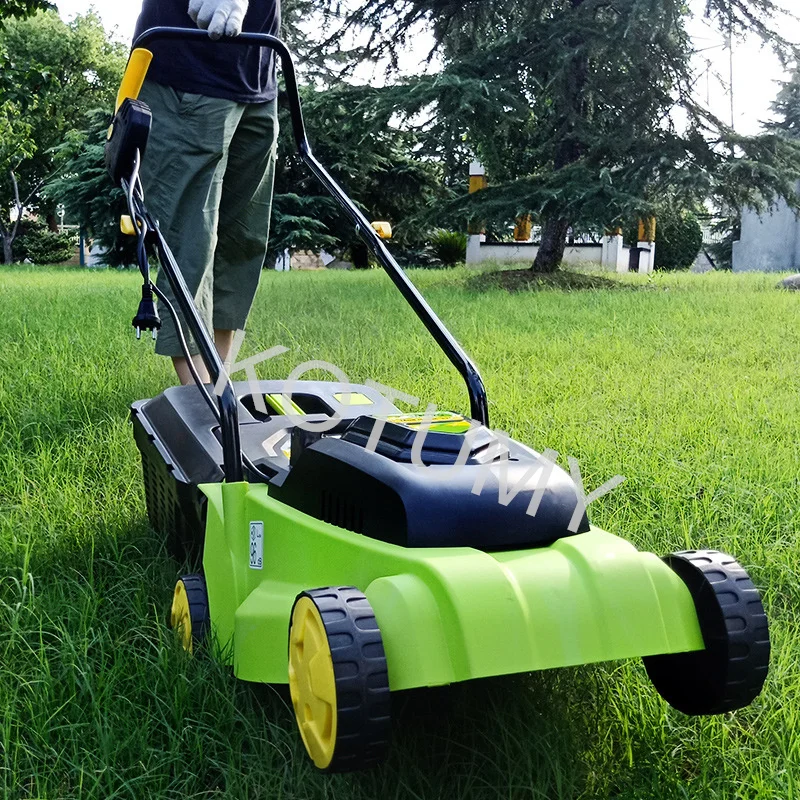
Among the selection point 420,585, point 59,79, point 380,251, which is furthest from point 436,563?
point 59,79

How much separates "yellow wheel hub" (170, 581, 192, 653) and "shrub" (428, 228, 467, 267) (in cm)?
1483

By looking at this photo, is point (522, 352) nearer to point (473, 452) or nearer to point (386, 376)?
point (386, 376)

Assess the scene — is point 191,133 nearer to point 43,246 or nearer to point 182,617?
point 182,617

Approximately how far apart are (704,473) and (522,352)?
1670 mm

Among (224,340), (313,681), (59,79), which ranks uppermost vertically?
(59,79)

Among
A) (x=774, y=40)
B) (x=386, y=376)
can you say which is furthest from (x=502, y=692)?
(x=774, y=40)

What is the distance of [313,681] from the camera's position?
1.00 metres

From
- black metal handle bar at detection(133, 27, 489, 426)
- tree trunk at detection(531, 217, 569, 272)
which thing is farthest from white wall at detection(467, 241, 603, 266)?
black metal handle bar at detection(133, 27, 489, 426)

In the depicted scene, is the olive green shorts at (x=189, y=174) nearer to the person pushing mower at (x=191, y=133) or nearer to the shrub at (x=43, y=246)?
the person pushing mower at (x=191, y=133)

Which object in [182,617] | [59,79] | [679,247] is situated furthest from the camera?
[59,79]

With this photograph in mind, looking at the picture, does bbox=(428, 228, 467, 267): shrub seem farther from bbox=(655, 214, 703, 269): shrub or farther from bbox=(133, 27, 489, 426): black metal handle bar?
bbox=(133, 27, 489, 426): black metal handle bar

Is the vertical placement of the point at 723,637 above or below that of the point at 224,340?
below

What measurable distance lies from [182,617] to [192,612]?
0.06 metres

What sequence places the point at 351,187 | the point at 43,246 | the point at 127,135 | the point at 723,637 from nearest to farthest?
the point at 723,637 < the point at 127,135 < the point at 351,187 < the point at 43,246
